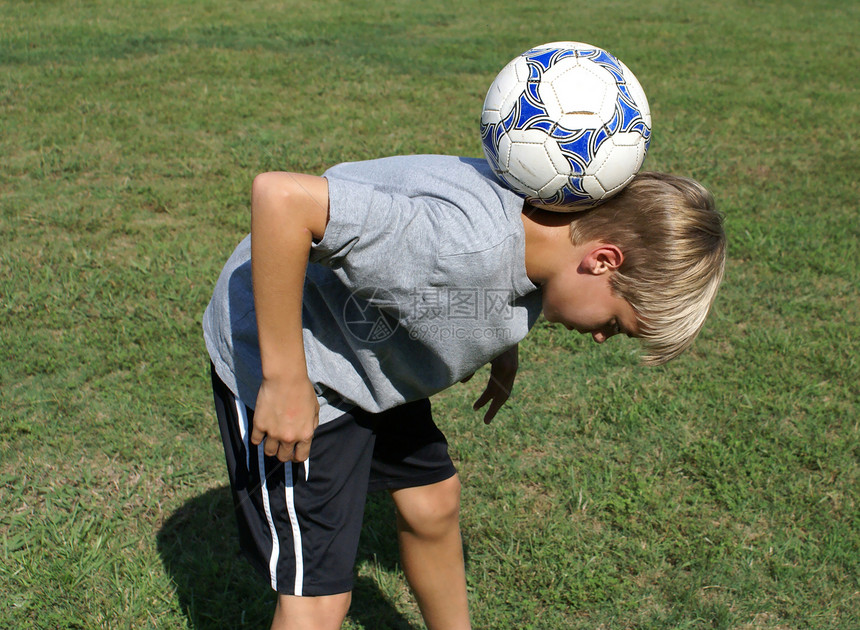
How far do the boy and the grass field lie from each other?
0.87m

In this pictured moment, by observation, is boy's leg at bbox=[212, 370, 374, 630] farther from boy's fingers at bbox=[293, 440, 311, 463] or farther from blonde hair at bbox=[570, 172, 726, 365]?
blonde hair at bbox=[570, 172, 726, 365]

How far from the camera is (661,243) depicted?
5.50 feet

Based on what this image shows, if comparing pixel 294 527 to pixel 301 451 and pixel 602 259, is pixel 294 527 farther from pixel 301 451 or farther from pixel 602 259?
pixel 602 259

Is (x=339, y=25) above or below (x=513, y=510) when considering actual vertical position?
above

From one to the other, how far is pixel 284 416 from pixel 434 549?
826 mm

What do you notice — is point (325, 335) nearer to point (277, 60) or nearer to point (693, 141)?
point (693, 141)

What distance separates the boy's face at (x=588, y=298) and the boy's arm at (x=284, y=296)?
1.76 feet

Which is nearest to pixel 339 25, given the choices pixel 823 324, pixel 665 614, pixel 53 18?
pixel 53 18

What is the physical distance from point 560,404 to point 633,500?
0.62 metres

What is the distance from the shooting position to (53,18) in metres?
8.77

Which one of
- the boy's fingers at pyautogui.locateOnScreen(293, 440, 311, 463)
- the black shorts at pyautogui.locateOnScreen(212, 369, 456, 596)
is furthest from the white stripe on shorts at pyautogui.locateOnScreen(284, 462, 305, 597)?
the boy's fingers at pyautogui.locateOnScreen(293, 440, 311, 463)

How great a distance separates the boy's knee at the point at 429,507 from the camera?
7.11 ft

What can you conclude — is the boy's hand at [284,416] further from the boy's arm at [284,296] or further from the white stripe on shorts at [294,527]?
the white stripe on shorts at [294,527]

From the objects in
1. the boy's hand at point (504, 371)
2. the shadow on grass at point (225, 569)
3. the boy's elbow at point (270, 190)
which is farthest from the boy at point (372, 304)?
the shadow on grass at point (225, 569)
